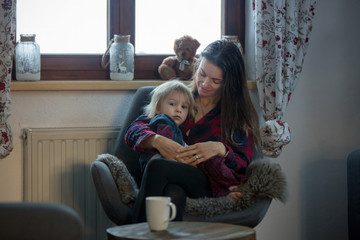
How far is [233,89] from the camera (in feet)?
7.66

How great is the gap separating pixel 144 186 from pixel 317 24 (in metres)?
1.44

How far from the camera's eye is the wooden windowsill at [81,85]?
2.52m

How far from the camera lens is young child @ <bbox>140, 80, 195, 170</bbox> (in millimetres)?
2227

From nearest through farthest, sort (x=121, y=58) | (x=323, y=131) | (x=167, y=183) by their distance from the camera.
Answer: (x=167, y=183)
(x=121, y=58)
(x=323, y=131)

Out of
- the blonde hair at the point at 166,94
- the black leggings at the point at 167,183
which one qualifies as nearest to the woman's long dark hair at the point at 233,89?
the blonde hair at the point at 166,94

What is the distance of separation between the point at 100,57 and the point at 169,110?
69 centimetres

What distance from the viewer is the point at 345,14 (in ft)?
9.61

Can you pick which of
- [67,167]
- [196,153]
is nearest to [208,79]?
[196,153]

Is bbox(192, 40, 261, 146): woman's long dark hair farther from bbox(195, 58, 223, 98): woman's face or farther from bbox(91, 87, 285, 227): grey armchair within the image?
bbox(91, 87, 285, 227): grey armchair

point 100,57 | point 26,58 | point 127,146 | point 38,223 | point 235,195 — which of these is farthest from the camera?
point 100,57

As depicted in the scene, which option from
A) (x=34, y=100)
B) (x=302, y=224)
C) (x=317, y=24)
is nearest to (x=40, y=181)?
(x=34, y=100)

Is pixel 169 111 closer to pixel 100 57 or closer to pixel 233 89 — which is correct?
pixel 233 89

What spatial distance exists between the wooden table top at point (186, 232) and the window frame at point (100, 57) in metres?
1.31

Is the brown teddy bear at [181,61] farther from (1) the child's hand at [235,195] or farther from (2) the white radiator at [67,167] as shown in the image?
(1) the child's hand at [235,195]
